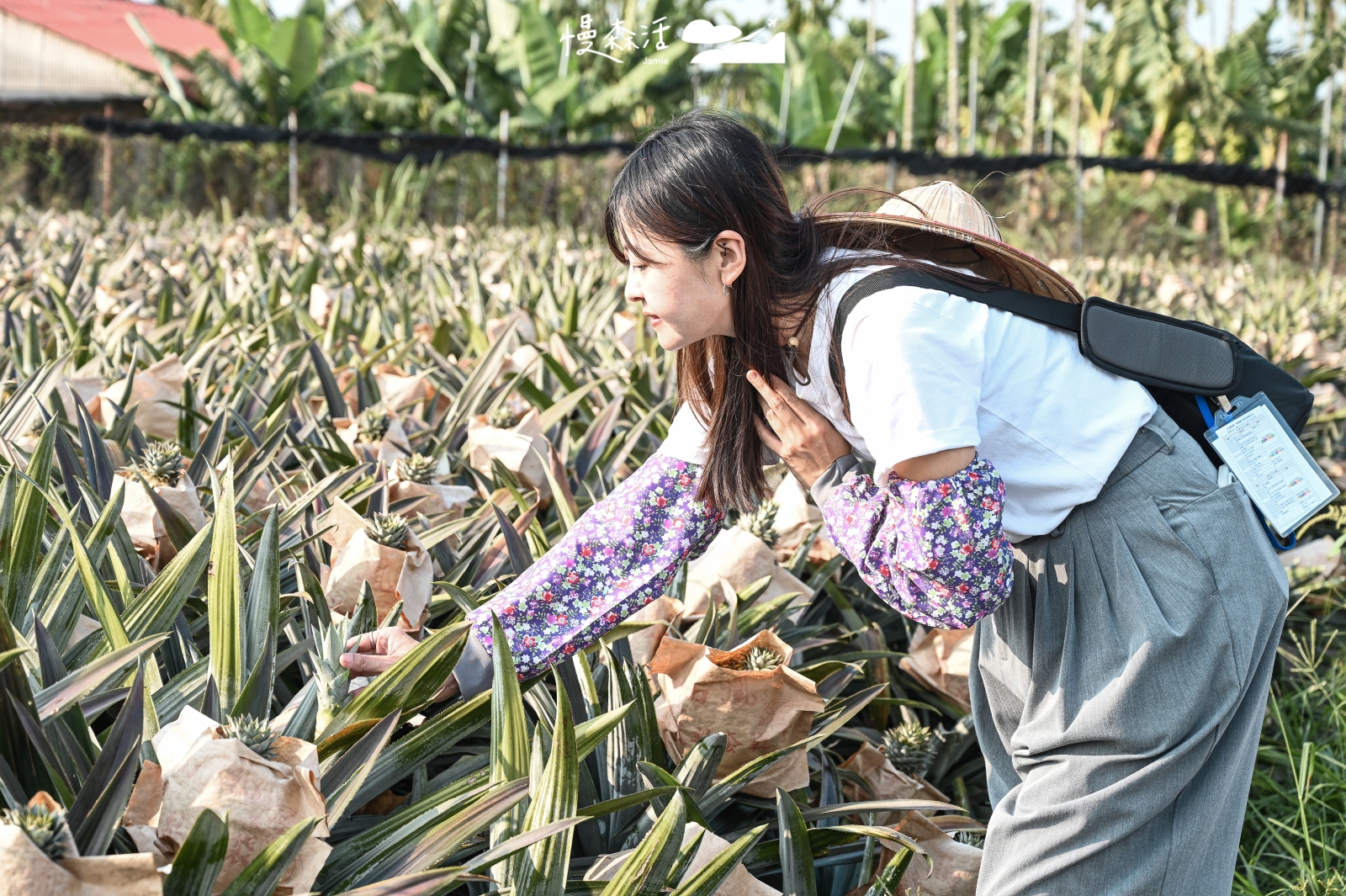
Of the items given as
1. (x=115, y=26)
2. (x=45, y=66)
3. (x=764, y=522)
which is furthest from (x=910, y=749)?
(x=115, y=26)

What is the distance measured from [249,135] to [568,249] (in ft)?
10.2

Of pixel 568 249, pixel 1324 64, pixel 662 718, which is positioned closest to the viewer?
pixel 662 718

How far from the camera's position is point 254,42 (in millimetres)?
12484

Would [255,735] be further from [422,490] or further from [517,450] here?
[517,450]

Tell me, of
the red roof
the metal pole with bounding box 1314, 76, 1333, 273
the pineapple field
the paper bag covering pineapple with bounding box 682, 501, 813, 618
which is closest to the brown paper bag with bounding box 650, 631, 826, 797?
the pineapple field

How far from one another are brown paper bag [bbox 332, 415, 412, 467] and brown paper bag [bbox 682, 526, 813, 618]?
56cm

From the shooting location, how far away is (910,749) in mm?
1778

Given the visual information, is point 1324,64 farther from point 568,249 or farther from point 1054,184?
point 568,249

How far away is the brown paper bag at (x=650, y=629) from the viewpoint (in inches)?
64.4

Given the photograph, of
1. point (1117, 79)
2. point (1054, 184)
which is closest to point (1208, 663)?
point (1054, 184)

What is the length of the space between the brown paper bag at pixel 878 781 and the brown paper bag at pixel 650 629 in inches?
12.8

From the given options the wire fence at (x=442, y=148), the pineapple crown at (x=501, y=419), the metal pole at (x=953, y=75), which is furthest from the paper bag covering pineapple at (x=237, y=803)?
the metal pole at (x=953, y=75)

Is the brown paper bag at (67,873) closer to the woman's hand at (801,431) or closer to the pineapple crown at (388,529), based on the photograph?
the pineapple crown at (388,529)

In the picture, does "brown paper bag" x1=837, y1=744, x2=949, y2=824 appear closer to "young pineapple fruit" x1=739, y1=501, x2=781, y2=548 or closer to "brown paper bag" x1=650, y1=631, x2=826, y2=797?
"brown paper bag" x1=650, y1=631, x2=826, y2=797
